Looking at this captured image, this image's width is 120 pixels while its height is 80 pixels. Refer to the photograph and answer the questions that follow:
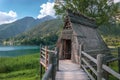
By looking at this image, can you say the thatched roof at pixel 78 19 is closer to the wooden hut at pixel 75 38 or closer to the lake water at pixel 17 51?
the wooden hut at pixel 75 38

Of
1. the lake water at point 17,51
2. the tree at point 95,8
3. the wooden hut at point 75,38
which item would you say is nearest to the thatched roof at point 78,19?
the wooden hut at point 75,38

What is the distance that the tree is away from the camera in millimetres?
31105

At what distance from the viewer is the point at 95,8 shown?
32.2m

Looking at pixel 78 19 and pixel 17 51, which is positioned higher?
pixel 78 19

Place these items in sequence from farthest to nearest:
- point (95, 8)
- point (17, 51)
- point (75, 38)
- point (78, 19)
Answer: point (17, 51) < point (95, 8) < point (78, 19) < point (75, 38)

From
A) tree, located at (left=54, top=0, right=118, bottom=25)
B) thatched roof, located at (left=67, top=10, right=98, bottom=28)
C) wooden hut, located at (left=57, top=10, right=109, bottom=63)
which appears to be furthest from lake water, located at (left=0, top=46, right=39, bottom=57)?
wooden hut, located at (left=57, top=10, right=109, bottom=63)

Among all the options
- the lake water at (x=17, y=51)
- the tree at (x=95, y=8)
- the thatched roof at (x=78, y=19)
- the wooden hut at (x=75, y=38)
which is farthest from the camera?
the lake water at (x=17, y=51)

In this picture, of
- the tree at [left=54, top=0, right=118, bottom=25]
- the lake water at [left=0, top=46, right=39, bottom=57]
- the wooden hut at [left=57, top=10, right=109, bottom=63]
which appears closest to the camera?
the wooden hut at [left=57, top=10, right=109, bottom=63]

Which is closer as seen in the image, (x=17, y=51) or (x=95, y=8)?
(x=95, y=8)

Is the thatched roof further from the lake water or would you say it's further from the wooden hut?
the lake water

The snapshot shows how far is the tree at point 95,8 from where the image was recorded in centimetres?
3110

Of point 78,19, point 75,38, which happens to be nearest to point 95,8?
point 78,19

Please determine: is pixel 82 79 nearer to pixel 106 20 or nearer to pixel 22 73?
pixel 22 73

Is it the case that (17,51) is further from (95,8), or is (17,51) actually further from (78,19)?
(78,19)
